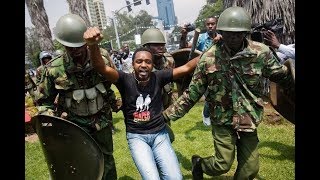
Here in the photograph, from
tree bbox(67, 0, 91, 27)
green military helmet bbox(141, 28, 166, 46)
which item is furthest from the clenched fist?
tree bbox(67, 0, 91, 27)

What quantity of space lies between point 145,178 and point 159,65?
2.07 m

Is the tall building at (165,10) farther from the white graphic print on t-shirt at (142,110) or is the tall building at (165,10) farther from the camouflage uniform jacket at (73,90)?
the white graphic print on t-shirt at (142,110)

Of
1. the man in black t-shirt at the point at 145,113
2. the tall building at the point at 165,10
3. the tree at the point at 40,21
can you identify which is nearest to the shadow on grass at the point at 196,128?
the man in black t-shirt at the point at 145,113

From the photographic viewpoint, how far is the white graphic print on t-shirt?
3.77m

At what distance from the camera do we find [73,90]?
12.8 ft

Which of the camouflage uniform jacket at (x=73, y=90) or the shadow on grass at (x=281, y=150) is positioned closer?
the camouflage uniform jacket at (x=73, y=90)

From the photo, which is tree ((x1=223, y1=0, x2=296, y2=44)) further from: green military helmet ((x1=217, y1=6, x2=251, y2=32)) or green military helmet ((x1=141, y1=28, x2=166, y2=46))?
green military helmet ((x1=217, y1=6, x2=251, y2=32))

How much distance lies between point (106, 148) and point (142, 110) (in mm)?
725

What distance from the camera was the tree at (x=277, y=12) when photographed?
9.30 m

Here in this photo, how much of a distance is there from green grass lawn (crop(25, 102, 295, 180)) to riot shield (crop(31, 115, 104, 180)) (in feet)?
5.69

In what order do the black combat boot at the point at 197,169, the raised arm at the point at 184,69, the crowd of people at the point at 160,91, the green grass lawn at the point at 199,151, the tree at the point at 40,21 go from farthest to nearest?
the tree at the point at 40,21 < the green grass lawn at the point at 199,151 < the black combat boot at the point at 197,169 < the raised arm at the point at 184,69 < the crowd of people at the point at 160,91

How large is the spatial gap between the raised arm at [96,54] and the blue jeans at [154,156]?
0.65 m
